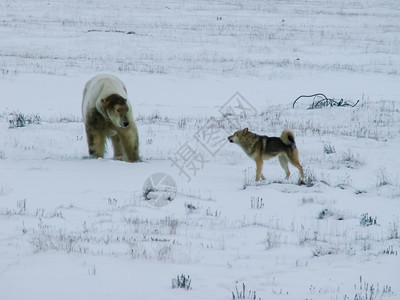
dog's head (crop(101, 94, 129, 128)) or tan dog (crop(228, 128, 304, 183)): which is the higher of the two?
dog's head (crop(101, 94, 129, 128))

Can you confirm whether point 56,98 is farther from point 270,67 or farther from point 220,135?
point 270,67

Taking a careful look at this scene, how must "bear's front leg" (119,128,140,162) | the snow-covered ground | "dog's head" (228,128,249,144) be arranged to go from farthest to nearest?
"bear's front leg" (119,128,140,162) → "dog's head" (228,128,249,144) → the snow-covered ground

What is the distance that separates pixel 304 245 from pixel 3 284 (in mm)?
3082

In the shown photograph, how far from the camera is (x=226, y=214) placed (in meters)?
7.20

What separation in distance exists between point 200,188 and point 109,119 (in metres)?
2.32

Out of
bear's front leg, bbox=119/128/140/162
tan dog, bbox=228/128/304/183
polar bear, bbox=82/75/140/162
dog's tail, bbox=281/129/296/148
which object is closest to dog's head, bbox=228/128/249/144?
tan dog, bbox=228/128/304/183

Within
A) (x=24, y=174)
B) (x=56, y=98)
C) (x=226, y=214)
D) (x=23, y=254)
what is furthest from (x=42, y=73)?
(x=23, y=254)

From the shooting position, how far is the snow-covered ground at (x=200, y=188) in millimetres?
4695

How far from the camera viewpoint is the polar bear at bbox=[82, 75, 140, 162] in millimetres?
9414

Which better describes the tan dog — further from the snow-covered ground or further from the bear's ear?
the bear's ear

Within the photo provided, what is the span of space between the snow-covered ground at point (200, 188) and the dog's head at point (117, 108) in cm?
88

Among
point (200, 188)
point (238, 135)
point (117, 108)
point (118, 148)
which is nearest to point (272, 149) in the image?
point (238, 135)

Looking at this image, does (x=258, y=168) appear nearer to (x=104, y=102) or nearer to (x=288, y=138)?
(x=288, y=138)

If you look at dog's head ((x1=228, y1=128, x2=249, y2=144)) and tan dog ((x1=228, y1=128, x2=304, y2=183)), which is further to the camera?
dog's head ((x1=228, y1=128, x2=249, y2=144))
